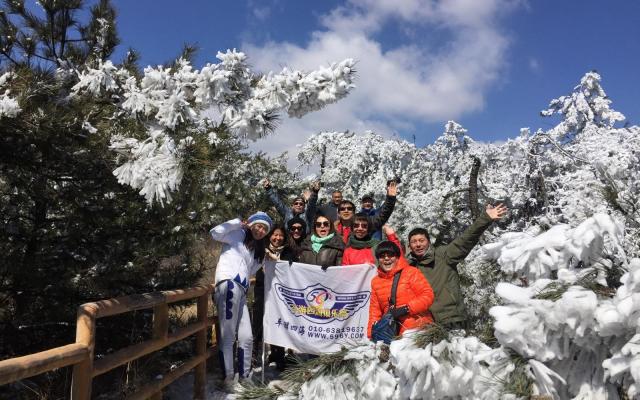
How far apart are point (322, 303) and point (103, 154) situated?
2.70m

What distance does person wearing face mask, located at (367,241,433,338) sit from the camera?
356cm

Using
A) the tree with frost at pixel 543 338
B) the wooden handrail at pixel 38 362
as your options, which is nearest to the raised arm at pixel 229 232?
the wooden handrail at pixel 38 362

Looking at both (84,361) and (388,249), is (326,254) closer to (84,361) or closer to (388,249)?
(388,249)

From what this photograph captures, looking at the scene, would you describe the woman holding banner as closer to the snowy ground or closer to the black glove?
the snowy ground

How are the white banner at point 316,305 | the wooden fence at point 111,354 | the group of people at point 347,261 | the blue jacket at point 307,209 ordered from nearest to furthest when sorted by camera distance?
1. the wooden fence at point 111,354
2. the group of people at point 347,261
3. the white banner at point 316,305
4. the blue jacket at point 307,209

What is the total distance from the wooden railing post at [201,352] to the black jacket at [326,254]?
117 centimetres

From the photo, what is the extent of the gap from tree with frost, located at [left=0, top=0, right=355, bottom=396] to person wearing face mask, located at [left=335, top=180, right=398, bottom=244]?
1841 mm

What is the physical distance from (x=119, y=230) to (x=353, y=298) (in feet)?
8.56

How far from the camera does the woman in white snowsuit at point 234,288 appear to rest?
484 cm

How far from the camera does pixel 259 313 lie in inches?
230

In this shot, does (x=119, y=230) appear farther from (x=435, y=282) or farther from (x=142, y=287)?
(x=435, y=282)

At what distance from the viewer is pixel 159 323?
4242 millimetres

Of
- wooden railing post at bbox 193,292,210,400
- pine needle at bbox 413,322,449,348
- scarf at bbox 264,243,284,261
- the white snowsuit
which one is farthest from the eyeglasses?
wooden railing post at bbox 193,292,210,400

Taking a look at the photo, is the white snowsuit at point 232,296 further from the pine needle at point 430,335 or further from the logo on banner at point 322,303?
the pine needle at point 430,335
